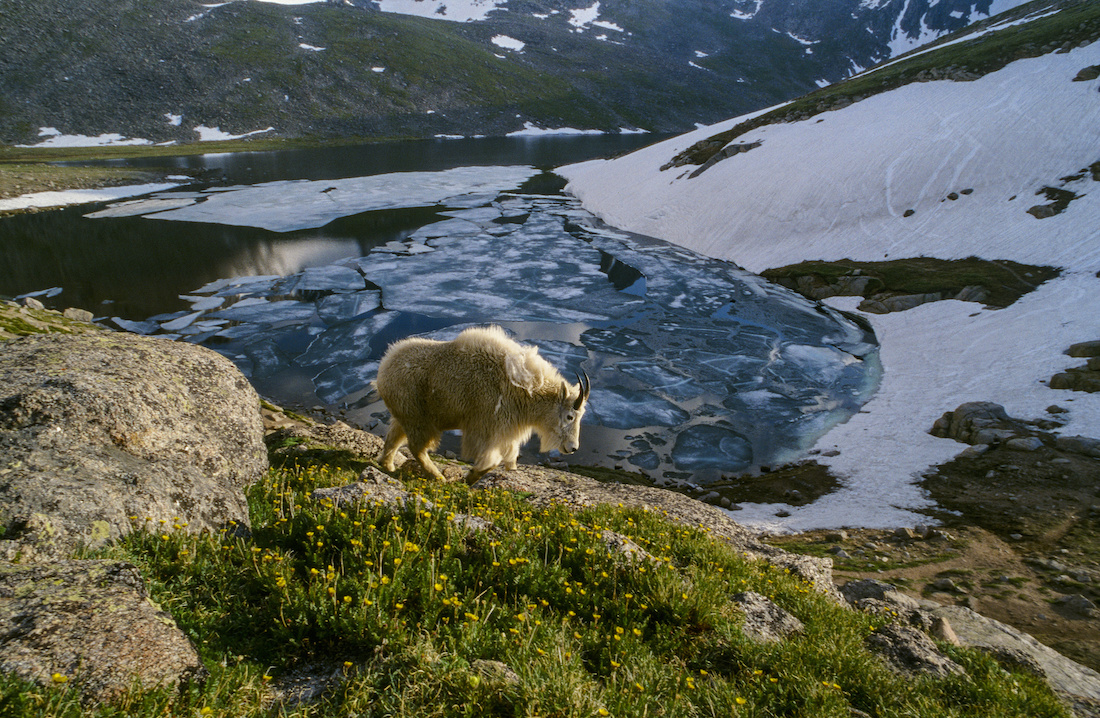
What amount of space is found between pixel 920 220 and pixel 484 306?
21.6 meters

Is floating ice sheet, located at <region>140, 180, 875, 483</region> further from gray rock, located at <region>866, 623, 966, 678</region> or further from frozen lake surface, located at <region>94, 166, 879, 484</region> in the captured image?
gray rock, located at <region>866, 623, 966, 678</region>

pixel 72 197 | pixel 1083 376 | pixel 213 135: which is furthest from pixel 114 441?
pixel 213 135

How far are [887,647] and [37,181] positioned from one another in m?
64.2

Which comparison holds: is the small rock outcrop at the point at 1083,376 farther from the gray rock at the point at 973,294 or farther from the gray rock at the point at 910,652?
the gray rock at the point at 910,652

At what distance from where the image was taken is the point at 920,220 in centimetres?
2766

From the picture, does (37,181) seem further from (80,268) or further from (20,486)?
(20,486)

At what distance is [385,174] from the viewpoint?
63.3m

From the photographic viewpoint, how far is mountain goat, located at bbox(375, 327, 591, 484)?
8.94 metres

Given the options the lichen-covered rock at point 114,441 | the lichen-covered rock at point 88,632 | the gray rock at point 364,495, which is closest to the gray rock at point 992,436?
the gray rock at point 364,495

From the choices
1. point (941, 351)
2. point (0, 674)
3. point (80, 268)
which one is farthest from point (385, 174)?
point (0, 674)

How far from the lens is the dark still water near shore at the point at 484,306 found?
50.2ft

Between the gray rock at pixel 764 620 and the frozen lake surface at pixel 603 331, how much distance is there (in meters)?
7.68

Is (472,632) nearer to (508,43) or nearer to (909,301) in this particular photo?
(909,301)

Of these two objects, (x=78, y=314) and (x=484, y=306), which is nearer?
(x=78, y=314)
